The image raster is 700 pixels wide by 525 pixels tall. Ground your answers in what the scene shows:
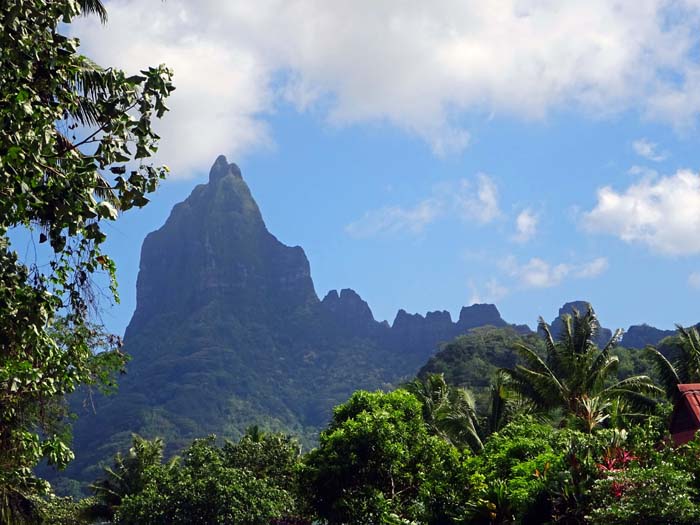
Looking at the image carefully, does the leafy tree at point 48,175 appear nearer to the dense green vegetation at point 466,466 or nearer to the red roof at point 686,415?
the dense green vegetation at point 466,466

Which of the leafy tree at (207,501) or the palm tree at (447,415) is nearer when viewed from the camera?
the leafy tree at (207,501)

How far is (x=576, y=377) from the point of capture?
24.3m

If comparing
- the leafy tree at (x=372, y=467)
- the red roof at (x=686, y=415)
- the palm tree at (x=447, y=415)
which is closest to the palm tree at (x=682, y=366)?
the palm tree at (x=447, y=415)

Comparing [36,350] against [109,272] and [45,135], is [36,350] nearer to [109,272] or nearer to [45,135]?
[109,272]

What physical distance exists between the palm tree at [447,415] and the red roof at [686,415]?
26.6 ft

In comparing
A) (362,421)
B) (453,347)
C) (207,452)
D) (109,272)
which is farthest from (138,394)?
(109,272)

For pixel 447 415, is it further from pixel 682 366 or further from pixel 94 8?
pixel 94 8

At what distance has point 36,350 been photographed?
6613mm

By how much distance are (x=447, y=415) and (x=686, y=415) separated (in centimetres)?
1175

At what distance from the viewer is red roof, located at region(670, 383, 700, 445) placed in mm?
17047

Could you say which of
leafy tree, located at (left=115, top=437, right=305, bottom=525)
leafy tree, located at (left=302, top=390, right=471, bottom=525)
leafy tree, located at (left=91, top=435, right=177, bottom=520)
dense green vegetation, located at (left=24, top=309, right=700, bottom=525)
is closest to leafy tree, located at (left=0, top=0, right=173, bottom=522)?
dense green vegetation, located at (left=24, top=309, right=700, bottom=525)

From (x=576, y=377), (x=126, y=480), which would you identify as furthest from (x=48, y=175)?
(x=126, y=480)

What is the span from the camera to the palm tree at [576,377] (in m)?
24.2

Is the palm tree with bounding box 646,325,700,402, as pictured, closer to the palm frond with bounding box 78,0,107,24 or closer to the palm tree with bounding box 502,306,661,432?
the palm tree with bounding box 502,306,661,432
